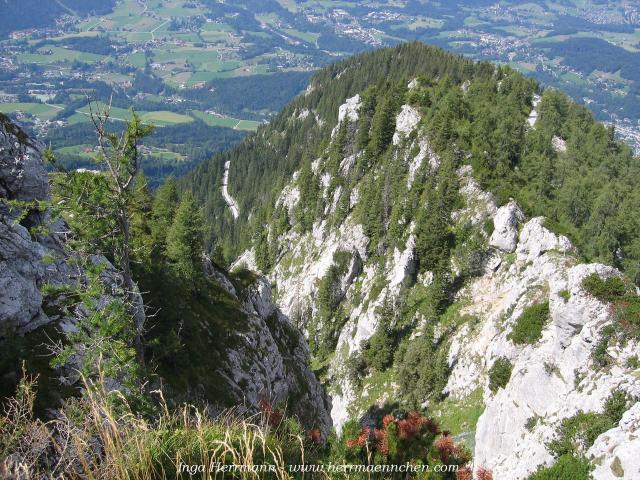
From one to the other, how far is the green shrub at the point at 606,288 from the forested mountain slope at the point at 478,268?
0.28 ft

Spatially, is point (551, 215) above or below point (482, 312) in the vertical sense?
above

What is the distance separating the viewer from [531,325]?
114 feet

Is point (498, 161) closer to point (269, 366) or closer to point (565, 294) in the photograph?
point (565, 294)

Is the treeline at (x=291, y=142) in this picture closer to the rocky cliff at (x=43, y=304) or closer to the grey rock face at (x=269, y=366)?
the grey rock face at (x=269, y=366)

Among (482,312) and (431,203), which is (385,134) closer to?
(431,203)

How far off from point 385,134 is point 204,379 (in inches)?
2973

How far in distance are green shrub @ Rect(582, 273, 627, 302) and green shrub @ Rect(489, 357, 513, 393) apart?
34.0ft

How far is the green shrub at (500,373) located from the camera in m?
35.5

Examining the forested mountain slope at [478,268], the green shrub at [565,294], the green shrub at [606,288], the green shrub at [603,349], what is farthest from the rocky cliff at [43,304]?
the green shrub at [606,288]

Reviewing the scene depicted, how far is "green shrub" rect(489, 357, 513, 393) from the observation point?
3547 centimetres

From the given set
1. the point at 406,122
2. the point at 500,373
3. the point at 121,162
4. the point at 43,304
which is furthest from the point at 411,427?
the point at 406,122

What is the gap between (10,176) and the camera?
22.9 metres

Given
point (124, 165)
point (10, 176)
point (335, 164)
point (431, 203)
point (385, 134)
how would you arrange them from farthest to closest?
1. point (335, 164)
2. point (385, 134)
3. point (431, 203)
4. point (10, 176)
5. point (124, 165)

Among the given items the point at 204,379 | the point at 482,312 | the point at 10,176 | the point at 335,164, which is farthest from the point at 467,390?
the point at 335,164
